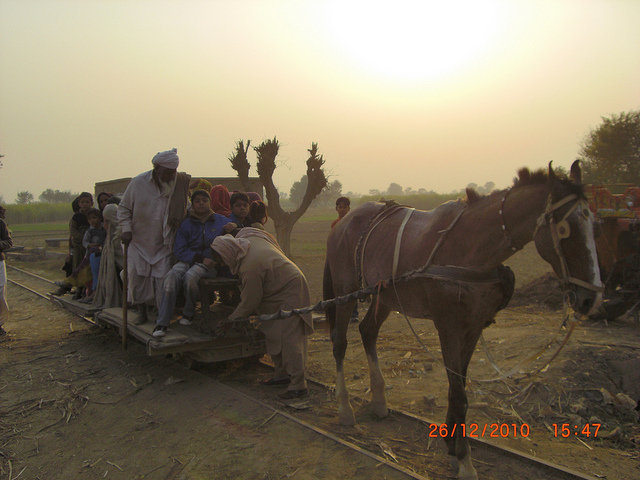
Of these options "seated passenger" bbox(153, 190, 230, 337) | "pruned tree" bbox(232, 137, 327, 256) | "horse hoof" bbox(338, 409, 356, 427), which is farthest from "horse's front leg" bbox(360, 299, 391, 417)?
"pruned tree" bbox(232, 137, 327, 256)

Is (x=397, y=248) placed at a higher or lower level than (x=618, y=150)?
lower

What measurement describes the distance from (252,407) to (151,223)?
2.69 m

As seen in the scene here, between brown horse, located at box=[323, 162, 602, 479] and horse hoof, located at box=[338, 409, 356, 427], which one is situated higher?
brown horse, located at box=[323, 162, 602, 479]

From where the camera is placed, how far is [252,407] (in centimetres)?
438

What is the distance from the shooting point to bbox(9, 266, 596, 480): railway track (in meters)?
3.27

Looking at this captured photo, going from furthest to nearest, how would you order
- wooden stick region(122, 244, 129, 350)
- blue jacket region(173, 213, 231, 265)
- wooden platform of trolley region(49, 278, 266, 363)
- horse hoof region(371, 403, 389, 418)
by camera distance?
wooden stick region(122, 244, 129, 350)
blue jacket region(173, 213, 231, 265)
wooden platform of trolley region(49, 278, 266, 363)
horse hoof region(371, 403, 389, 418)

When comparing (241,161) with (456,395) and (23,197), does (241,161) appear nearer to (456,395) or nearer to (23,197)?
(456,395)

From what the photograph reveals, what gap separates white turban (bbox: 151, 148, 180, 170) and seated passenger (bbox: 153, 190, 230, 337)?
462mm

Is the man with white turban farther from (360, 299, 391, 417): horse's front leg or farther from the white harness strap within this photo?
the white harness strap

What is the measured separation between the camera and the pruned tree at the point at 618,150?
22.6m

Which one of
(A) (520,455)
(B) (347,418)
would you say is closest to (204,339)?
(B) (347,418)

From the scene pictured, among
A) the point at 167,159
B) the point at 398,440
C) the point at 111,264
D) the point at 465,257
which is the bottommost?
the point at 398,440
